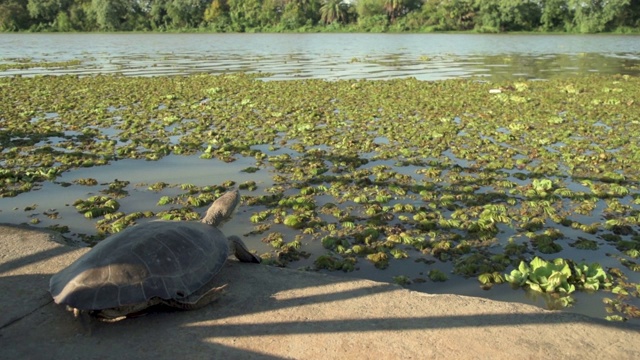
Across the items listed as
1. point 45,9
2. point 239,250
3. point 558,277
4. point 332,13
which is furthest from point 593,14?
point 45,9

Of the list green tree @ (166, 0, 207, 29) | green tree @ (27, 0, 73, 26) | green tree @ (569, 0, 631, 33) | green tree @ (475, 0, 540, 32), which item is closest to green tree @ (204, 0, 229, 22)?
green tree @ (166, 0, 207, 29)

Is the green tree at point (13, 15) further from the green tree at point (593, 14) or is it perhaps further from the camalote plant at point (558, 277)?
the camalote plant at point (558, 277)

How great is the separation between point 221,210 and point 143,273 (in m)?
1.53

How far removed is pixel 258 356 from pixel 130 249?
140 cm

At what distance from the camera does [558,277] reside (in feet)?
15.5

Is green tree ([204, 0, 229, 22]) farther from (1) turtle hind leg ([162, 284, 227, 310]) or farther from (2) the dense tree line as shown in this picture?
(1) turtle hind leg ([162, 284, 227, 310])

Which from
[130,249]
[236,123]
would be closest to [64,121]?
[236,123]

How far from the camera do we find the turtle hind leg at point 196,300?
13.4ft

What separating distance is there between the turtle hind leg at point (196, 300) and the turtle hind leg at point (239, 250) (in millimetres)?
729

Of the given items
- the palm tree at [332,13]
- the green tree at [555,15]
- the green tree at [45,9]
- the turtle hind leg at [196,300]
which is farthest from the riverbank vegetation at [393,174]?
the green tree at [45,9]

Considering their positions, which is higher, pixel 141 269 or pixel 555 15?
pixel 555 15

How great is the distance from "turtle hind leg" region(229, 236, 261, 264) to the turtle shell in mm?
259

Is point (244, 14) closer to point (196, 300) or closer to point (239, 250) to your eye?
point (239, 250)

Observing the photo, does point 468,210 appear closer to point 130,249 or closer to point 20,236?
point 130,249
